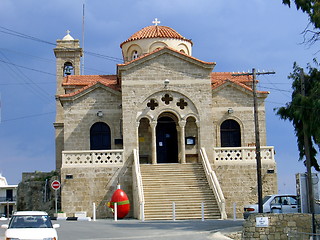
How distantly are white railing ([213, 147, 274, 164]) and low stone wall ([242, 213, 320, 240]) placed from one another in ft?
40.6

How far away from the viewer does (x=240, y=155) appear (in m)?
34.0

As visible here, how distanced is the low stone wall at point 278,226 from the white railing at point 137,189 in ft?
29.4

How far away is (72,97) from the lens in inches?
1423

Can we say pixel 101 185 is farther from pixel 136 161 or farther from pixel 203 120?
pixel 203 120

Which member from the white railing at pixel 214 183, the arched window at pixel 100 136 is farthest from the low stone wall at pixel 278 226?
the arched window at pixel 100 136

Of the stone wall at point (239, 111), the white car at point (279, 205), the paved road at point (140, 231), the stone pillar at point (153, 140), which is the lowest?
the paved road at point (140, 231)

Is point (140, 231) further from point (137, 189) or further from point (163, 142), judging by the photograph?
point (163, 142)

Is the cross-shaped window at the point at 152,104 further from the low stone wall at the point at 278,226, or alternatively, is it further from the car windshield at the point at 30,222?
the car windshield at the point at 30,222

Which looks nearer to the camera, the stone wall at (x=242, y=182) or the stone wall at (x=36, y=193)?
the stone wall at (x=242, y=182)

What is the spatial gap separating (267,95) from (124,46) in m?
11.2

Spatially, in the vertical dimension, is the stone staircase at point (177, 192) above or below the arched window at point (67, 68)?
below

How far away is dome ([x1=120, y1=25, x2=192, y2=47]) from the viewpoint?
40906 mm

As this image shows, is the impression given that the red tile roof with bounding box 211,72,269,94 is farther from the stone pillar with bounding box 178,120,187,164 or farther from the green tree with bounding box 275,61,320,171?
the green tree with bounding box 275,61,320,171

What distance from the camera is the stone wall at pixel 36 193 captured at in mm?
37250
